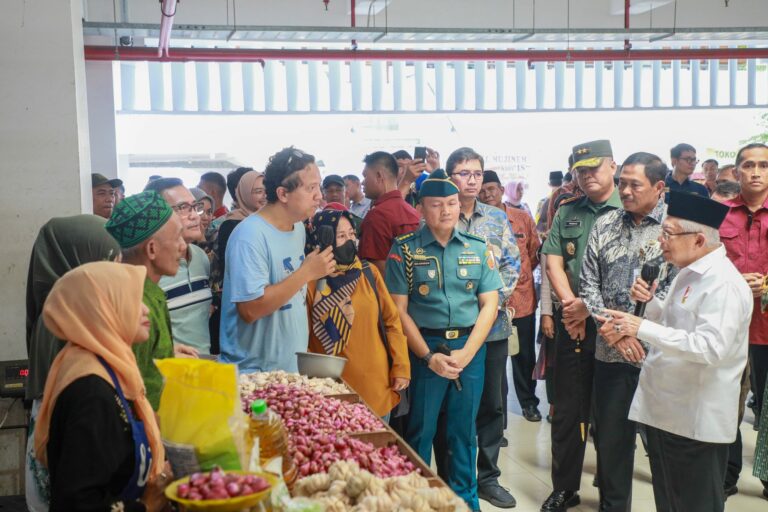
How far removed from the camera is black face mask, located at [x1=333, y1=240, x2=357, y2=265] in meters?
3.19

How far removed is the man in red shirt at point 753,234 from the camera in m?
4.05

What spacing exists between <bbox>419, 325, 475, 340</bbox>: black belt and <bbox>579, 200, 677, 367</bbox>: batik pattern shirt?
1.88ft

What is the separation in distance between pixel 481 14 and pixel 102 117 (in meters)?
4.51

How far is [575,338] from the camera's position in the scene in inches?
146

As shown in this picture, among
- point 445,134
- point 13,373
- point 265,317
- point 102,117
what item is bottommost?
point 13,373

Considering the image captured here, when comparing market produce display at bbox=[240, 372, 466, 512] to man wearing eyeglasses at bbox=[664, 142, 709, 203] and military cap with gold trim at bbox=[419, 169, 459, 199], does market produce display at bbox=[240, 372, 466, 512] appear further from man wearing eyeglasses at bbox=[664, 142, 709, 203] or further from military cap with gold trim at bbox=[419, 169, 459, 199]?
man wearing eyeglasses at bbox=[664, 142, 709, 203]

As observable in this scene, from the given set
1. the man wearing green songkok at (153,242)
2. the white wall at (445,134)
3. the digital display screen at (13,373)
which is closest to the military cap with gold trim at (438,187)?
the man wearing green songkok at (153,242)

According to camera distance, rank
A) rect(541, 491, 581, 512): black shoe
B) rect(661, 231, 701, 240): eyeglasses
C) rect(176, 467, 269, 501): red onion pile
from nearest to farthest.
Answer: rect(176, 467, 269, 501): red onion pile
rect(661, 231, 701, 240): eyeglasses
rect(541, 491, 581, 512): black shoe

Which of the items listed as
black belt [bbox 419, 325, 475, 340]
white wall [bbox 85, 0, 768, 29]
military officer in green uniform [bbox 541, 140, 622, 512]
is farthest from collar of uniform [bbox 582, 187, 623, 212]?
white wall [bbox 85, 0, 768, 29]

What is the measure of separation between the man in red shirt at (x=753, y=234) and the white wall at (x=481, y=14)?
484cm

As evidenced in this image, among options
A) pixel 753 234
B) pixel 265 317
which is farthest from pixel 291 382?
pixel 753 234

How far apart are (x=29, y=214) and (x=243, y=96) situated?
5.78 m

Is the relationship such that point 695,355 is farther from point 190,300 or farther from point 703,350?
point 190,300

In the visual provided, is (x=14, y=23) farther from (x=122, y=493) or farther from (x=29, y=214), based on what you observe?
(x=122, y=493)
